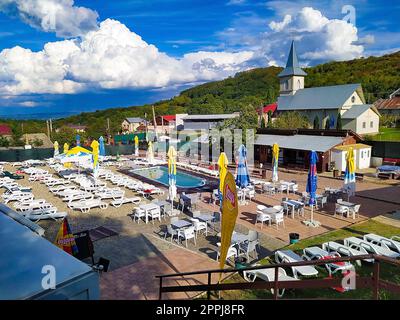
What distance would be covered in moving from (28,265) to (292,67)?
55.1 meters

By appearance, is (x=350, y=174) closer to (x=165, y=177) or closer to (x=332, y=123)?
(x=165, y=177)

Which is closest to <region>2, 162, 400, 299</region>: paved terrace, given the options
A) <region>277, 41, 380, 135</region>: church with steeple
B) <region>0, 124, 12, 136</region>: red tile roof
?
<region>277, 41, 380, 135</region>: church with steeple

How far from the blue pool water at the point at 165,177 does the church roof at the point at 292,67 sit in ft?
Answer: 112

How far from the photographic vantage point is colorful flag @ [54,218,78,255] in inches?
347

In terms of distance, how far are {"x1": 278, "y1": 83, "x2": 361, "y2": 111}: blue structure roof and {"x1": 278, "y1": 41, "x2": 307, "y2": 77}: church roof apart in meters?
4.08

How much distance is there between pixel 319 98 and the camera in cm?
4619

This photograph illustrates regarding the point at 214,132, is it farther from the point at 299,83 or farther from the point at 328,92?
the point at 299,83

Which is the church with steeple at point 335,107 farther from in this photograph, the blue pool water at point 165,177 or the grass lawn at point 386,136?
the blue pool water at point 165,177

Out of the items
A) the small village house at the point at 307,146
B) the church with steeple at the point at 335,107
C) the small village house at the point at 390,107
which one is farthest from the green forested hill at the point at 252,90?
the small village house at the point at 307,146

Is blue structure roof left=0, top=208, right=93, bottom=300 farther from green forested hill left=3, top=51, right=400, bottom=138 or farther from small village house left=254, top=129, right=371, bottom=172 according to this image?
green forested hill left=3, top=51, right=400, bottom=138

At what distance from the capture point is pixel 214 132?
1202 inches

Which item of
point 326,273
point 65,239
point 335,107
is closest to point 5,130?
point 335,107

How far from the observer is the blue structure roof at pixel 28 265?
3.68 metres
